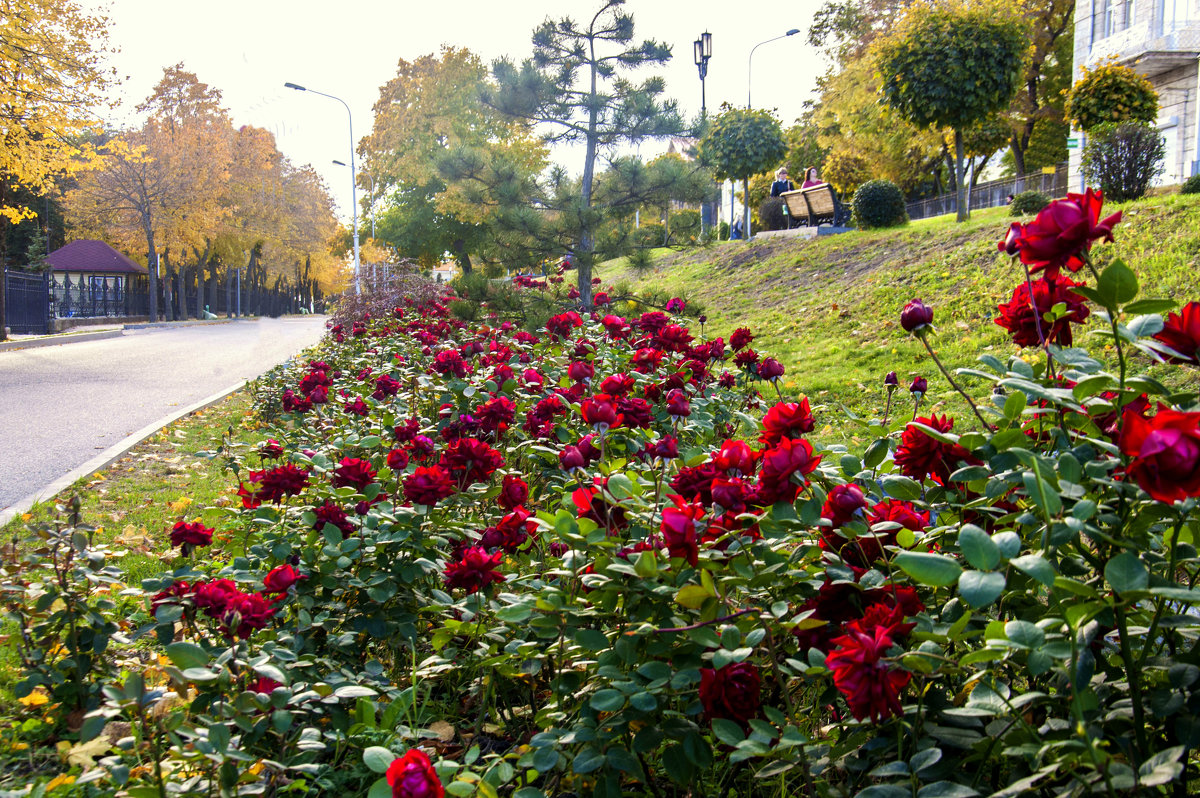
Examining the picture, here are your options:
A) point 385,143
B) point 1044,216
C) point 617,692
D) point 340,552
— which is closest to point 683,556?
point 617,692

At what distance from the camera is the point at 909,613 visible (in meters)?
1.32

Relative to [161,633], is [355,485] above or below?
above

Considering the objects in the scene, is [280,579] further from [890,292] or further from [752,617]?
[890,292]

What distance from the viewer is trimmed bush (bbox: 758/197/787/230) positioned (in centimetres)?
2006

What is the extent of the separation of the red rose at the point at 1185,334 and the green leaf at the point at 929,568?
518 mm

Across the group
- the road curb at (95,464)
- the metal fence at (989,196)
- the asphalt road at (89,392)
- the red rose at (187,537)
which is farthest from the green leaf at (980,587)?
the metal fence at (989,196)

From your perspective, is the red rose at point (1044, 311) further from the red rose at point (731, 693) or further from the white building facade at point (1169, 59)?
the white building facade at point (1169, 59)

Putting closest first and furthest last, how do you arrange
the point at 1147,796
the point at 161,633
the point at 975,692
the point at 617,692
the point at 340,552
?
the point at 1147,796 < the point at 975,692 < the point at 617,692 < the point at 161,633 < the point at 340,552

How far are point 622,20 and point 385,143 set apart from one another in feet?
77.8

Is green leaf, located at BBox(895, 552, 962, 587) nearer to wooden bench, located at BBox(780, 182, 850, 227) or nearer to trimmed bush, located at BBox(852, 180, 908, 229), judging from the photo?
trimmed bush, located at BBox(852, 180, 908, 229)

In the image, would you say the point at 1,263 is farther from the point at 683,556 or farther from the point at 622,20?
the point at 683,556

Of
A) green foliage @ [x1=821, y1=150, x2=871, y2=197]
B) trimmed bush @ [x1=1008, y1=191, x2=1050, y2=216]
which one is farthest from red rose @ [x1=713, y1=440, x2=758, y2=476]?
green foliage @ [x1=821, y1=150, x2=871, y2=197]

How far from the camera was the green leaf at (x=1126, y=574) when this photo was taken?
39.2 inches

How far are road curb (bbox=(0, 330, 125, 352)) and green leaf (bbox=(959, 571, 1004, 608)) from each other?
19203 mm
